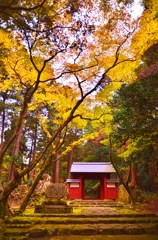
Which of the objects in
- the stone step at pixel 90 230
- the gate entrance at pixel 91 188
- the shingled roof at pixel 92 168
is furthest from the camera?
the gate entrance at pixel 91 188

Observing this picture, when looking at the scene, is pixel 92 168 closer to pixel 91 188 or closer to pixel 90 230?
pixel 91 188

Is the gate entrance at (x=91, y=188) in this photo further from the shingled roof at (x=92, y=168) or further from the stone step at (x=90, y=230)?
the stone step at (x=90, y=230)

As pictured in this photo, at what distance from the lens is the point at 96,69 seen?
8.28 m

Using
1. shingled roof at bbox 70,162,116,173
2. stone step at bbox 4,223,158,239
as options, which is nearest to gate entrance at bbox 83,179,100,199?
shingled roof at bbox 70,162,116,173

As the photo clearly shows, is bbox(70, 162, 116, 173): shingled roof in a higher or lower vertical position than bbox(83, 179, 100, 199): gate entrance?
higher

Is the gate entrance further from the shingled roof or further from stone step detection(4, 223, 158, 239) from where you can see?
stone step detection(4, 223, 158, 239)

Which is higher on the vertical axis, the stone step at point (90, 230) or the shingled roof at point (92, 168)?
the shingled roof at point (92, 168)

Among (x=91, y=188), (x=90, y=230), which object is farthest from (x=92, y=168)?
(x=90, y=230)

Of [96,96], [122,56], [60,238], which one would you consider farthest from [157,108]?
[60,238]

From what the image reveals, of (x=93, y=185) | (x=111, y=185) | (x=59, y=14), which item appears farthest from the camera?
(x=93, y=185)

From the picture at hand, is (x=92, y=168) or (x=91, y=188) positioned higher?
(x=92, y=168)

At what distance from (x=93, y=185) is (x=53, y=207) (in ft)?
63.6

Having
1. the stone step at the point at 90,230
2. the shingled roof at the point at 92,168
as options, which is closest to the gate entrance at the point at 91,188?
the shingled roof at the point at 92,168

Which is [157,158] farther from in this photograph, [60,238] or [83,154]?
[83,154]
